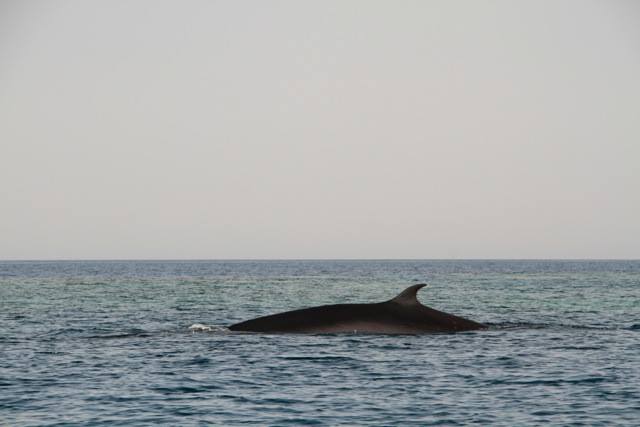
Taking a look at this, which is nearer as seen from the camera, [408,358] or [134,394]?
[134,394]

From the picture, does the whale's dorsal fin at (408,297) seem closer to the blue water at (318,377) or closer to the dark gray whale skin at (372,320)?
the dark gray whale skin at (372,320)

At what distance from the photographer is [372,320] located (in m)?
27.9

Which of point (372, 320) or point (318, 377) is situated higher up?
point (372, 320)

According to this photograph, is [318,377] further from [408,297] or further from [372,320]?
[408,297]

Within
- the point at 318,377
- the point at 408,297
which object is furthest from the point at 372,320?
the point at 318,377

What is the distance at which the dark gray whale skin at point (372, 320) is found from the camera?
27797 millimetres

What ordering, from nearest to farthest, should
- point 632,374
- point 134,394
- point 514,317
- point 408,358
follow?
1. point 134,394
2. point 632,374
3. point 408,358
4. point 514,317

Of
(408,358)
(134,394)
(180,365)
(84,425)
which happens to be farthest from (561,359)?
(84,425)

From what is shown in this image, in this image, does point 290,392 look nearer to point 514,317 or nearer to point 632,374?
point 632,374

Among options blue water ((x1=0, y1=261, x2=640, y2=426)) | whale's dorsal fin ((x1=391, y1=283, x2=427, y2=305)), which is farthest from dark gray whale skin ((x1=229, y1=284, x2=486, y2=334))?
blue water ((x1=0, y1=261, x2=640, y2=426))

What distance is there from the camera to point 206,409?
17094mm

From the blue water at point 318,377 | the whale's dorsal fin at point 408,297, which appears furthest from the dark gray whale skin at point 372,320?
the blue water at point 318,377

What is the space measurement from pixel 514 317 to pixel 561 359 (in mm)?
17096

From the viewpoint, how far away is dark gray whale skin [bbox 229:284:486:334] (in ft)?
91.2
